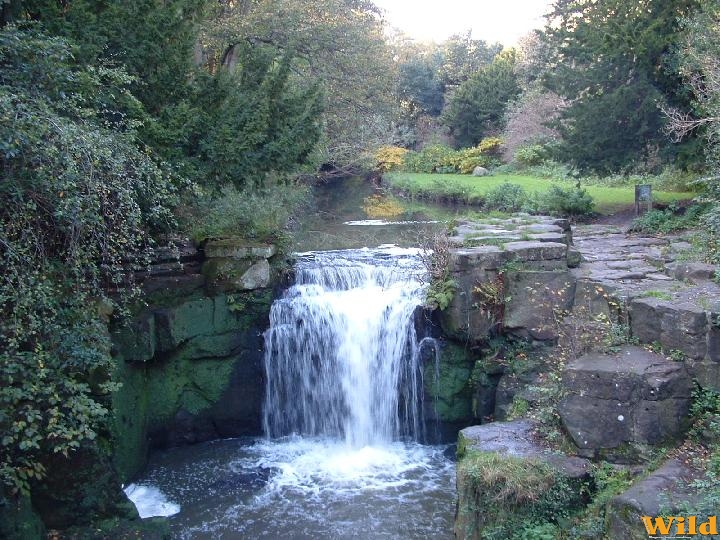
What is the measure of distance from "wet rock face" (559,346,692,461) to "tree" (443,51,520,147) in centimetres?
3034

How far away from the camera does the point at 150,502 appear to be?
7.26m

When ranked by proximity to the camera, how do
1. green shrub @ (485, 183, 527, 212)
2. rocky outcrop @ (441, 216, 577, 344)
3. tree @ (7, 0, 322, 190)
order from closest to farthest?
tree @ (7, 0, 322, 190), rocky outcrop @ (441, 216, 577, 344), green shrub @ (485, 183, 527, 212)

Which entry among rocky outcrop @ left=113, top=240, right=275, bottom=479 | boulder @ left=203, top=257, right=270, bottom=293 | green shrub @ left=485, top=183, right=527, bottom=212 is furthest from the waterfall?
green shrub @ left=485, top=183, right=527, bottom=212

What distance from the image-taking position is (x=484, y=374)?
8.19m

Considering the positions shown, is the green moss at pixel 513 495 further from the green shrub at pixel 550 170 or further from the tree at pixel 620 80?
the green shrub at pixel 550 170

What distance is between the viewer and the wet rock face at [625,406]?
5.46m

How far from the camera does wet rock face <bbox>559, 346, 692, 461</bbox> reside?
546cm

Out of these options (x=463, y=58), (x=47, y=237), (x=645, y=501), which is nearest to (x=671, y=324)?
(x=645, y=501)

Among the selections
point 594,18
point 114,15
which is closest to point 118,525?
point 114,15

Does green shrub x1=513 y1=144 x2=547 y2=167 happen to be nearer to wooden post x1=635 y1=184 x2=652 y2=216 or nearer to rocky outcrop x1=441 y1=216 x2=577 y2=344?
wooden post x1=635 y1=184 x2=652 y2=216

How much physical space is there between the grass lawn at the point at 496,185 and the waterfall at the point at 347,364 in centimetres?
745

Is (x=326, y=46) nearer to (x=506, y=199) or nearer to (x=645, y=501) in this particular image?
(x=506, y=199)

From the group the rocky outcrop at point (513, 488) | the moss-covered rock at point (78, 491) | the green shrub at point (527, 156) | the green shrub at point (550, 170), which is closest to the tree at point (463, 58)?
the green shrub at point (527, 156)

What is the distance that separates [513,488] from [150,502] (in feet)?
13.6
